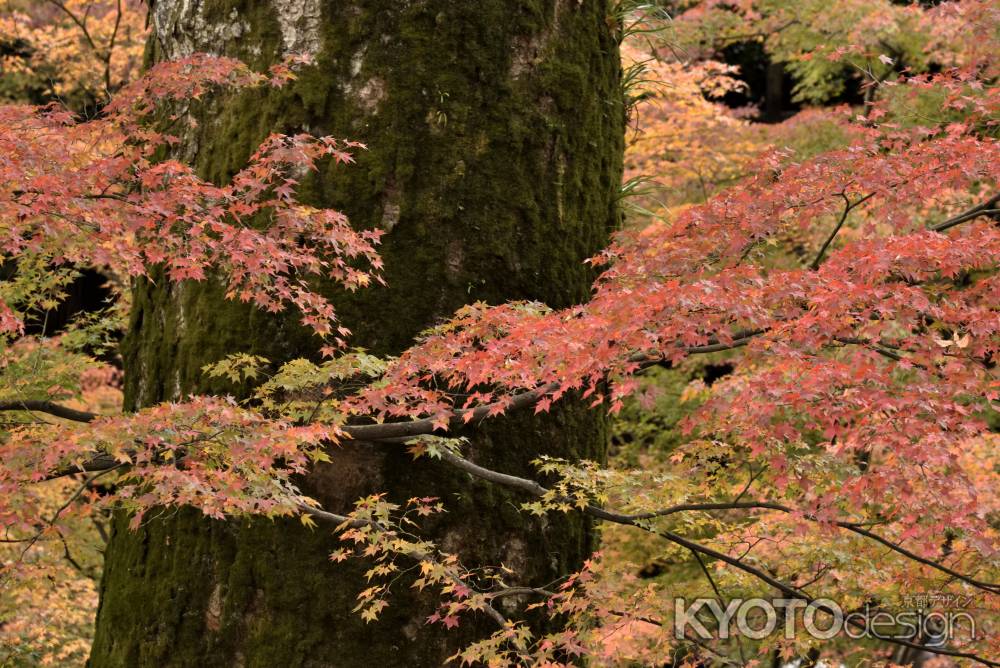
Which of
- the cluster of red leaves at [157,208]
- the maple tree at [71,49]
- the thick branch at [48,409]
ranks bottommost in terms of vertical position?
the thick branch at [48,409]

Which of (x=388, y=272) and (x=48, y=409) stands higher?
(x=388, y=272)

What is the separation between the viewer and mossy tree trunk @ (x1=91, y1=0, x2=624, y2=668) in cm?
395

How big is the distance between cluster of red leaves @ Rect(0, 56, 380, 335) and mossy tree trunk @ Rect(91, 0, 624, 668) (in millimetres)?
206

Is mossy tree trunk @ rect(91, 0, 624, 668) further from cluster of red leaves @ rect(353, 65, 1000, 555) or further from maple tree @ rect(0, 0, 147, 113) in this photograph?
maple tree @ rect(0, 0, 147, 113)

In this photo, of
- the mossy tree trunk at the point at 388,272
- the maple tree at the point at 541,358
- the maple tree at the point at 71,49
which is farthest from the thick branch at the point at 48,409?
the maple tree at the point at 71,49

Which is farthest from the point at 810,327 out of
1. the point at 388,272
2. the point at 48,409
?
the point at 48,409

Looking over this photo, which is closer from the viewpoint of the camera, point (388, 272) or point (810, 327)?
point (810, 327)

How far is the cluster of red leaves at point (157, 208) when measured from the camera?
3037 mm

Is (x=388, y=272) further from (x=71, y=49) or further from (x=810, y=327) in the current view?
(x=71, y=49)

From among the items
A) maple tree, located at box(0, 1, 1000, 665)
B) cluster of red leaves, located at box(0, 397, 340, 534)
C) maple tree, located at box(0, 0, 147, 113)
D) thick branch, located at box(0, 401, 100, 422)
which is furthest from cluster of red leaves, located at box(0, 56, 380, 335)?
maple tree, located at box(0, 0, 147, 113)

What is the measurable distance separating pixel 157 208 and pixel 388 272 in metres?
1.15

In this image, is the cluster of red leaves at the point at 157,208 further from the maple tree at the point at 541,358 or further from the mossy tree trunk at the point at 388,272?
the mossy tree trunk at the point at 388,272

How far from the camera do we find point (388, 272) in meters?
4.15

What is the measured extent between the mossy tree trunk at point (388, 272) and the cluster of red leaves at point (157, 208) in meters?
0.21
